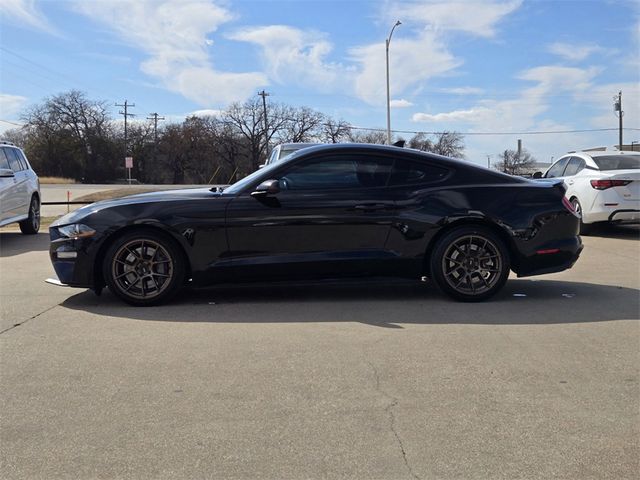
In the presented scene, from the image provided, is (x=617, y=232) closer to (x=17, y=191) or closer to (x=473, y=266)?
(x=473, y=266)

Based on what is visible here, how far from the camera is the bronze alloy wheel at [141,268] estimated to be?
5.38 meters

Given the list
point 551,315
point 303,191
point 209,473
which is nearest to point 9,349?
point 209,473

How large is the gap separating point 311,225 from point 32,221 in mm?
9009

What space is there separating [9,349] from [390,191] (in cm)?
360

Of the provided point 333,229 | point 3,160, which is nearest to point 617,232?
point 333,229

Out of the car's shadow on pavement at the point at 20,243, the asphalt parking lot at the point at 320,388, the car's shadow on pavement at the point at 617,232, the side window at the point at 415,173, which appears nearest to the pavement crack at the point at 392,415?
the asphalt parking lot at the point at 320,388

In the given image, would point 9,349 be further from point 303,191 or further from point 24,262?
point 24,262

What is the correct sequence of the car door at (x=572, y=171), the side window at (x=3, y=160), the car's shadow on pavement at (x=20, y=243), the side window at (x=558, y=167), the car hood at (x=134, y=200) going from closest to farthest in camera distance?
the car hood at (x=134, y=200) → the car's shadow on pavement at (x=20, y=243) → the side window at (x=3, y=160) → the car door at (x=572, y=171) → the side window at (x=558, y=167)

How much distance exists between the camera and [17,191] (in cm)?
1099

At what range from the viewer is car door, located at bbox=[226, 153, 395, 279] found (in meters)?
5.43

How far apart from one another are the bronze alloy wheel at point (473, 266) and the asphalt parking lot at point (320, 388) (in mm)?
197

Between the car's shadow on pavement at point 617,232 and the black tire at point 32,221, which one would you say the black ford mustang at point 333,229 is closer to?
the car's shadow on pavement at point 617,232

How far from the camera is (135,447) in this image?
283 cm

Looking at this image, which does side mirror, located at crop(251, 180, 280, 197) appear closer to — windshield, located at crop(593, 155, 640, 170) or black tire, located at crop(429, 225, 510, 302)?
black tire, located at crop(429, 225, 510, 302)
